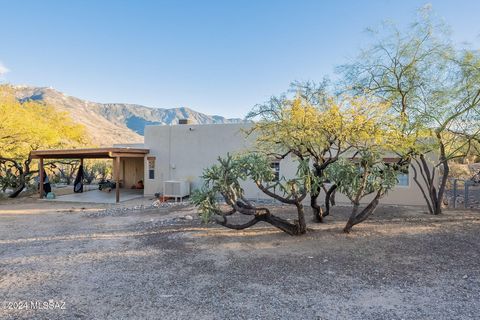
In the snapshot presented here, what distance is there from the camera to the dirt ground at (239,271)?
3.76 m

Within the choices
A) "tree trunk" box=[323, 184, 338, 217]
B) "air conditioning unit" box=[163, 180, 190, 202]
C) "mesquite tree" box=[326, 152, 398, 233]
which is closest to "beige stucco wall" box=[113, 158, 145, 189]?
"air conditioning unit" box=[163, 180, 190, 202]

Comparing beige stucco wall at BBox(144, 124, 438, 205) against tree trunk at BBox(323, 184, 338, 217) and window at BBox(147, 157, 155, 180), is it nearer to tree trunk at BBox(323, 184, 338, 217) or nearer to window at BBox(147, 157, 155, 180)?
window at BBox(147, 157, 155, 180)

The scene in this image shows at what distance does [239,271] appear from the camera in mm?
5125

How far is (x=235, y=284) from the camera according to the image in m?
4.56

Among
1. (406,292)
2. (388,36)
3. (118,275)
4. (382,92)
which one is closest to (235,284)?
(118,275)

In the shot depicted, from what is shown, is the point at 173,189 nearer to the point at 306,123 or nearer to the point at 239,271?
the point at 306,123

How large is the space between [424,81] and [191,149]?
10.8 metres

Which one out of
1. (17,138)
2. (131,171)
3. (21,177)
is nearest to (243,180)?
(17,138)

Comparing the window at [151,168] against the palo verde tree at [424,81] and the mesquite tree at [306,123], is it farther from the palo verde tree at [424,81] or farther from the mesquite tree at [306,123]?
the palo verde tree at [424,81]

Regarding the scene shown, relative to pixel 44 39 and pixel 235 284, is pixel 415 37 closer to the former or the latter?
pixel 235 284

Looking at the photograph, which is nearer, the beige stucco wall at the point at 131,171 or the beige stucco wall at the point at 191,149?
the beige stucco wall at the point at 191,149

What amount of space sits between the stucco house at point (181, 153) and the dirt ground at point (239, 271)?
18.1 ft

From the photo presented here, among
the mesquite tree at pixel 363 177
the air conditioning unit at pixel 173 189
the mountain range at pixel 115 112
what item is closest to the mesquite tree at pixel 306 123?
the mesquite tree at pixel 363 177

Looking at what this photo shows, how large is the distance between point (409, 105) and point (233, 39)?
10.7 m
